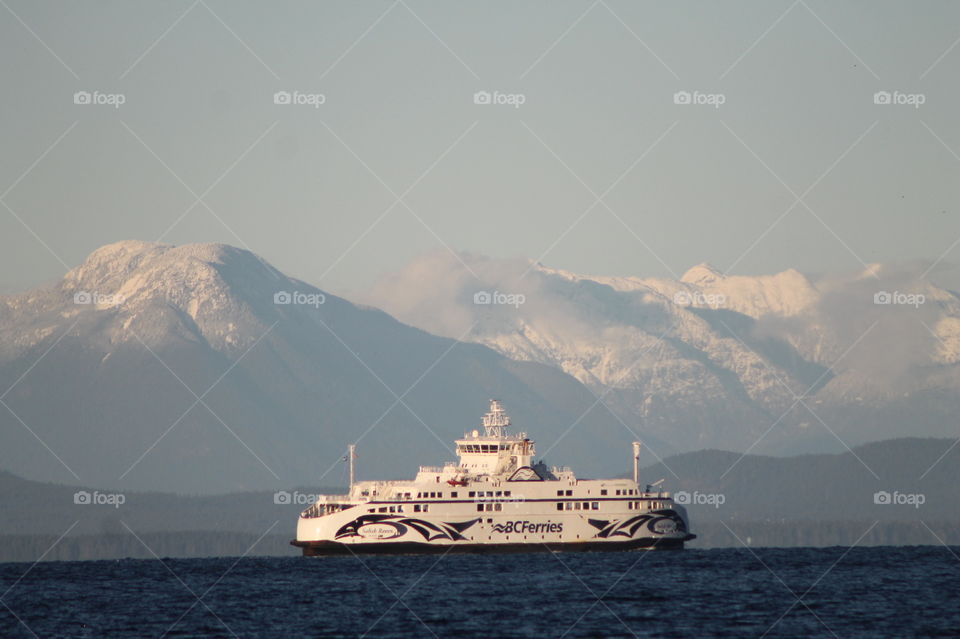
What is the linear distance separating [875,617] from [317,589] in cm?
3181

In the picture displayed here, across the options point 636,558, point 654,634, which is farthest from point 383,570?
point 654,634

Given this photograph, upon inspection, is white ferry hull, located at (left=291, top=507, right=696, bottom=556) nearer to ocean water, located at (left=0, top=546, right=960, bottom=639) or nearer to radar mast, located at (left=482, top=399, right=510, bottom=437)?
ocean water, located at (left=0, top=546, right=960, bottom=639)

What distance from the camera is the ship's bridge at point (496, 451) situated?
368 feet

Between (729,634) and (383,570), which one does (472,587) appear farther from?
(729,634)

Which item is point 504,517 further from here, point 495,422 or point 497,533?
point 495,422

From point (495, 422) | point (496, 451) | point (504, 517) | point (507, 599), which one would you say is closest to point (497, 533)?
point (504, 517)

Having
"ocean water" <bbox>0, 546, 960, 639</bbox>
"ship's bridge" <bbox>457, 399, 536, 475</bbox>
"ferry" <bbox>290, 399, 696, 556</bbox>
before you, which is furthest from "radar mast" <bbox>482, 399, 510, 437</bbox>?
"ocean water" <bbox>0, 546, 960, 639</bbox>

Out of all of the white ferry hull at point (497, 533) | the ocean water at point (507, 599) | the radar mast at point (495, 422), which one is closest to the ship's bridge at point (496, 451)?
the radar mast at point (495, 422)

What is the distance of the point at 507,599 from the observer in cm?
8069

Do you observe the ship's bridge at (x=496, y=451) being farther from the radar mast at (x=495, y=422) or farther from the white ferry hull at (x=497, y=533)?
the white ferry hull at (x=497, y=533)

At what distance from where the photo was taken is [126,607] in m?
82.4

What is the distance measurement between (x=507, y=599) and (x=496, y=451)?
32935 millimetres

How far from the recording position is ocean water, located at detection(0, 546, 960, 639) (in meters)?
70.4

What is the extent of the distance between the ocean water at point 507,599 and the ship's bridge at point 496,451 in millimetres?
6828
